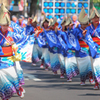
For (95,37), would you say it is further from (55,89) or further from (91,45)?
(55,89)

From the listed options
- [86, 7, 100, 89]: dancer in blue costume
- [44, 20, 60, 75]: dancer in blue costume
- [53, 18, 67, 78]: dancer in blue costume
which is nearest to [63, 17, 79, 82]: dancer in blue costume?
[53, 18, 67, 78]: dancer in blue costume

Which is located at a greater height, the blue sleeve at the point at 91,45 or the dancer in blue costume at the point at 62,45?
the blue sleeve at the point at 91,45

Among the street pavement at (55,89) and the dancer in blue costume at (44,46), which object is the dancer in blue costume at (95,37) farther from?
the dancer in blue costume at (44,46)

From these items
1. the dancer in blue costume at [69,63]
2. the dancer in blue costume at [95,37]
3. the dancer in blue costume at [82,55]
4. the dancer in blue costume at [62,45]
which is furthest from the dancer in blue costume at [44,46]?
the dancer in blue costume at [95,37]

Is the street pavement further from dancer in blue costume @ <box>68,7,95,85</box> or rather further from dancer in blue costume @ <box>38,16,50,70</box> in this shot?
dancer in blue costume @ <box>38,16,50,70</box>

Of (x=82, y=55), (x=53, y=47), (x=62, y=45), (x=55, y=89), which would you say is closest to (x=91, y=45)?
(x=82, y=55)

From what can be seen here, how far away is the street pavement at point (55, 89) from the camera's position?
8570 mm

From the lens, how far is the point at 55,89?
31.7 ft

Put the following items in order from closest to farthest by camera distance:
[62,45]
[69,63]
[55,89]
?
[55,89], [69,63], [62,45]

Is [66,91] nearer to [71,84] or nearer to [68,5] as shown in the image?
[71,84]

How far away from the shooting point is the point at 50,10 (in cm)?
2039

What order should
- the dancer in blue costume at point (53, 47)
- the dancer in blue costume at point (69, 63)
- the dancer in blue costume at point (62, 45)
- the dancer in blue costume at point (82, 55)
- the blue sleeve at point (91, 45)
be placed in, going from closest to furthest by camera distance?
the blue sleeve at point (91, 45), the dancer in blue costume at point (82, 55), the dancer in blue costume at point (69, 63), the dancer in blue costume at point (62, 45), the dancer in blue costume at point (53, 47)

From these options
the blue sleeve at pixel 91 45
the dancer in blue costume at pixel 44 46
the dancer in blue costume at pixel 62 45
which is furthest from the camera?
the dancer in blue costume at pixel 44 46

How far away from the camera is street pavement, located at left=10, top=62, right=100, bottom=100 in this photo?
337 inches
